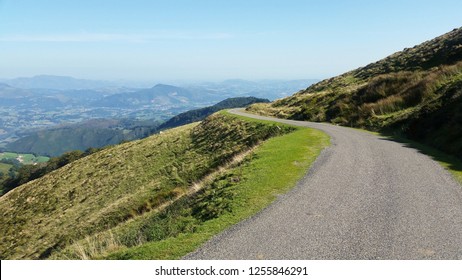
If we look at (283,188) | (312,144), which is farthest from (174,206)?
(312,144)

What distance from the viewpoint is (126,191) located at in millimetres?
29766

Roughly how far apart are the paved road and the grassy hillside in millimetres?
2539

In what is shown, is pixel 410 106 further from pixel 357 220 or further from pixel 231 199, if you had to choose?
pixel 357 220

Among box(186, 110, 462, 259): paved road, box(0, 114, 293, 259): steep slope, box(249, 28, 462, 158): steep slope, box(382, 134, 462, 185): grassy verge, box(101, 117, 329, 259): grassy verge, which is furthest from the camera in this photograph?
box(0, 114, 293, 259): steep slope

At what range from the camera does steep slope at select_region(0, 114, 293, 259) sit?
2291 centimetres

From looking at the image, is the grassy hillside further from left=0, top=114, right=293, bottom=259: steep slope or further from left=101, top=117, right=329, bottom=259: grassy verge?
left=101, top=117, right=329, bottom=259: grassy verge

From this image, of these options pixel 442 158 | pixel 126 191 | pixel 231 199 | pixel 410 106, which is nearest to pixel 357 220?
pixel 231 199

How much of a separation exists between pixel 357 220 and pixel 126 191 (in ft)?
77.9

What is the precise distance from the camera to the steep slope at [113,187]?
22906 millimetres

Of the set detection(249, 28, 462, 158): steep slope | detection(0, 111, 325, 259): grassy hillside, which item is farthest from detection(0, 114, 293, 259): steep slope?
detection(249, 28, 462, 158): steep slope

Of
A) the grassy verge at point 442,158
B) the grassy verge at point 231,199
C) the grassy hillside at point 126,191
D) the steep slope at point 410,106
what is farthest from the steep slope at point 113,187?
the grassy verge at point 442,158

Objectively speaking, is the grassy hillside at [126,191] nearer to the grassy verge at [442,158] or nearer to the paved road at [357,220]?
the paved road at [357,220]

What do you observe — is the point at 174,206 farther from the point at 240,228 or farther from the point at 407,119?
the point at 407,119

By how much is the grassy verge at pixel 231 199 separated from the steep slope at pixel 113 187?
3.40m
